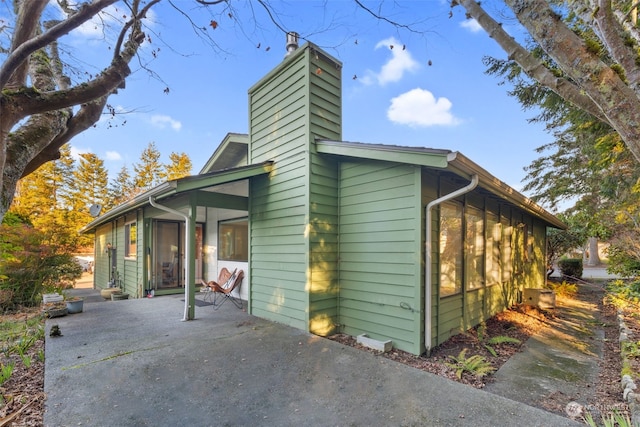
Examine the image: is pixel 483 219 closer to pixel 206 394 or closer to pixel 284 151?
pixel 284 151

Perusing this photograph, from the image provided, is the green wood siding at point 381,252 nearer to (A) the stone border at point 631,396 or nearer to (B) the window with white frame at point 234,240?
(A) the stone border at point 631,396

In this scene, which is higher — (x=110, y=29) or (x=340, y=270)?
(x=110, y=29)

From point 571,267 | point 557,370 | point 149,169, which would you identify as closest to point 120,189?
point 149,169

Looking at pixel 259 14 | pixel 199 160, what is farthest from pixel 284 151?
pixel 199 160

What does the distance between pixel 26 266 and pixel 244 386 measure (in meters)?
6.78

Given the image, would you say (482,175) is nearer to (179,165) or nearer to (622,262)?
(622,262)

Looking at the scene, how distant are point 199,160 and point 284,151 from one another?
23.0 meters

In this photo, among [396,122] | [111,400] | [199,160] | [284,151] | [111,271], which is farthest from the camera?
[199,160]

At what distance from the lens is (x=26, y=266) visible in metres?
6.71

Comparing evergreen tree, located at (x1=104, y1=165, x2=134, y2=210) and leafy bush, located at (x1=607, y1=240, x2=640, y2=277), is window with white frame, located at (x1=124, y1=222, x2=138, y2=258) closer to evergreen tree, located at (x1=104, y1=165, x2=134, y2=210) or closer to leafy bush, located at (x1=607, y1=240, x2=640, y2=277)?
leafy bush, located at (x1=607, y1=240, x2=640, y2=277)

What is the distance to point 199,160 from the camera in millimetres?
25953

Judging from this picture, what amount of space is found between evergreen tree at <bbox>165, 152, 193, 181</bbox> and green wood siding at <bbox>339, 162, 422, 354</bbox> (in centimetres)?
2275

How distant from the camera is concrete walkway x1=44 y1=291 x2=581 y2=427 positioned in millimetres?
2444

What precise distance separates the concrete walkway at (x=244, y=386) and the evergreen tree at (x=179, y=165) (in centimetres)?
2187
